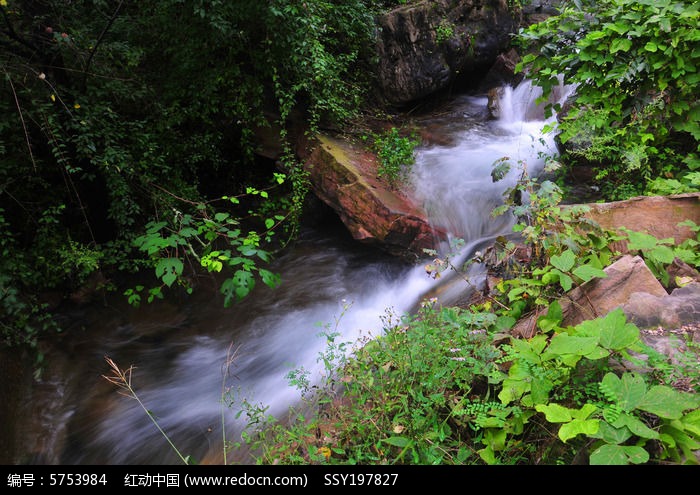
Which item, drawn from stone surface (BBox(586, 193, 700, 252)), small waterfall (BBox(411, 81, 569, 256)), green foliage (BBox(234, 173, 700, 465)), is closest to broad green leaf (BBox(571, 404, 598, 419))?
green foliage (BBox(234, 173, 700, 465))

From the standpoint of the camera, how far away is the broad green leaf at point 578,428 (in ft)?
5.08

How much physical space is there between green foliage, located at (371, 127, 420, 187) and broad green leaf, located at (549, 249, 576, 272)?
3139mm

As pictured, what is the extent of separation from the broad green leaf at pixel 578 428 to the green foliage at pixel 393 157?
4192 mm

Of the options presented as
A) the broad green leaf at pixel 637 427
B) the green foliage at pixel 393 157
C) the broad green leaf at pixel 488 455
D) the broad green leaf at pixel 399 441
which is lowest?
the broad green leaf at pixel 488 455

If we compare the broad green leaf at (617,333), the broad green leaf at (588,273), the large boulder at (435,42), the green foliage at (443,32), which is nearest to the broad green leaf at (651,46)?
the broad green leaf at (588,273)

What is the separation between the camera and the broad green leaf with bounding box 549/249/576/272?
250 centimetres

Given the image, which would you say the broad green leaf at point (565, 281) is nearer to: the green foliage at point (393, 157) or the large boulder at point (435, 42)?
the green foliage at point (393, 157)

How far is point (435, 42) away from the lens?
6.93m

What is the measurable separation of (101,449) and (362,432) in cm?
290

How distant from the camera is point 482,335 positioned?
2428 mm

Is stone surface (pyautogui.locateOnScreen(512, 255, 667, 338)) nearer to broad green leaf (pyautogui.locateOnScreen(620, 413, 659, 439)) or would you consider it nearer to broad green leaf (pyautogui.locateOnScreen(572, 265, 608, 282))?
broad green leaf (pyautogui.locateOnScreen(572, 265, 608, 282))

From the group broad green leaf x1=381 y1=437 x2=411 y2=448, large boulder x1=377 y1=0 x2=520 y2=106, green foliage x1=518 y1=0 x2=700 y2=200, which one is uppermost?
large boulder x1=377 y1=0 x2=520 y2=106
